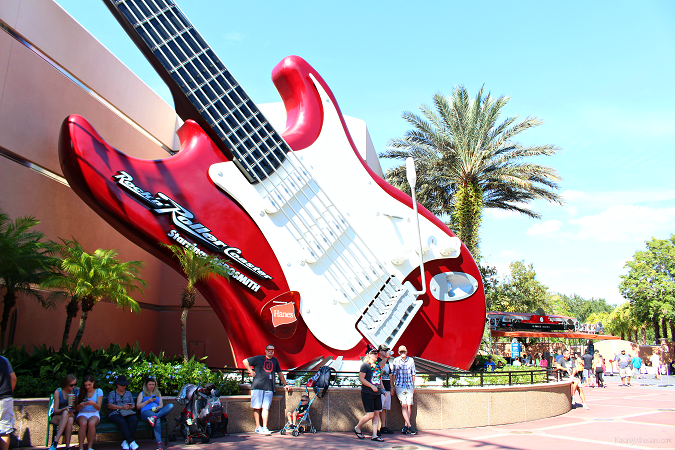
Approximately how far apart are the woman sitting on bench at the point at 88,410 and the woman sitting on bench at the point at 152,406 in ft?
1.94

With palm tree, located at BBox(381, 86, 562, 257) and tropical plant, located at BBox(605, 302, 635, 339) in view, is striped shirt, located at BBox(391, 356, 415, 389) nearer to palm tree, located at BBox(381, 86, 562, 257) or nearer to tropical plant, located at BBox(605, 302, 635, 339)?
palm tree, located at BBox(381, 86, 562, 257)

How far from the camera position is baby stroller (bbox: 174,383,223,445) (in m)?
7.38

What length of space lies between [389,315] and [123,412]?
22.0 ft

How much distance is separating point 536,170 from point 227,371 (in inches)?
626

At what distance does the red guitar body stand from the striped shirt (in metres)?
2.80

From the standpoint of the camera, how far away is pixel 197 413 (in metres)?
7.45

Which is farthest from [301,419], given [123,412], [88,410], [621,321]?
[621,321]

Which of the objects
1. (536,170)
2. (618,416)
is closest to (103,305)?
(618,416)

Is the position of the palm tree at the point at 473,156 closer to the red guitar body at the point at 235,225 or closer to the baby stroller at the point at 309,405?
the red guitar body at the point at 235,225

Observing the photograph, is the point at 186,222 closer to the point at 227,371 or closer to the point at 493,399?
the point at 227,371

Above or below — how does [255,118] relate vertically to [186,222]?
above

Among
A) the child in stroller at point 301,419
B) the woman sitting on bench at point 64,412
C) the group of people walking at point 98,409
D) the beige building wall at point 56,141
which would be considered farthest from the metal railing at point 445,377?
the beige building wall at point 56,141

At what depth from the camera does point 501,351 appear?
37.3 meters

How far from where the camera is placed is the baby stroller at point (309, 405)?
8344 millimetres
